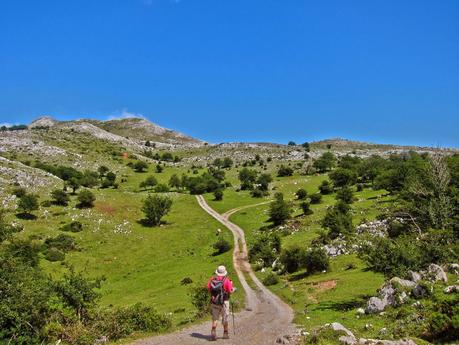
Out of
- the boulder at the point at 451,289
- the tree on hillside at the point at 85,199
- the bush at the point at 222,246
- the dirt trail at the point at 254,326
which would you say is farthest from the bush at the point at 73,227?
the boulder at the point at 451,289

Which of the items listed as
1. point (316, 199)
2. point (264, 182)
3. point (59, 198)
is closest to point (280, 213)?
point (316, 199)

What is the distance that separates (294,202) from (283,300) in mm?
60931

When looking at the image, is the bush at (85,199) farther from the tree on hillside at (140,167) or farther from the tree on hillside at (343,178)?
the tree on hillside at (343,178)

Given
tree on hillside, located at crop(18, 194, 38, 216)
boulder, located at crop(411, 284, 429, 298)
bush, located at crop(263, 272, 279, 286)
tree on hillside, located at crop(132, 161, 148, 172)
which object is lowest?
bush, located at crop(263, 272, 279, 286)

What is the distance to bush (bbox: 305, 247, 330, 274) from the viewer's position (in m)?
45.9

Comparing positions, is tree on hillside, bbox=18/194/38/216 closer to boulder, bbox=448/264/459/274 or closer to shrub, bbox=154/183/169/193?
shrub, bbox=154/183/169/193

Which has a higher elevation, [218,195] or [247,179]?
[247,179]

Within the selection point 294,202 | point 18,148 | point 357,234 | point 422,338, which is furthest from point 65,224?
point 18,148

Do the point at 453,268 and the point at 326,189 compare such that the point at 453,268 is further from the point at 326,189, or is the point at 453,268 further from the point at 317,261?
the point at 326,189

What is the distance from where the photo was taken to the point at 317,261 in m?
46.0

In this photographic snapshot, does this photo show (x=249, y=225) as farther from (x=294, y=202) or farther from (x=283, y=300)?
(x=283, y=300)

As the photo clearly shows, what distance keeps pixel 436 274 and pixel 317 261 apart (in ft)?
71.0

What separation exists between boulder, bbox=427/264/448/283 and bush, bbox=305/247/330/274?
20.2 m

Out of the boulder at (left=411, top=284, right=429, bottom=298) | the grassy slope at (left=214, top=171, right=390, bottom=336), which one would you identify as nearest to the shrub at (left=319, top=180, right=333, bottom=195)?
the grassy slope at (left=214, top=171, right=390, bottom=336)
